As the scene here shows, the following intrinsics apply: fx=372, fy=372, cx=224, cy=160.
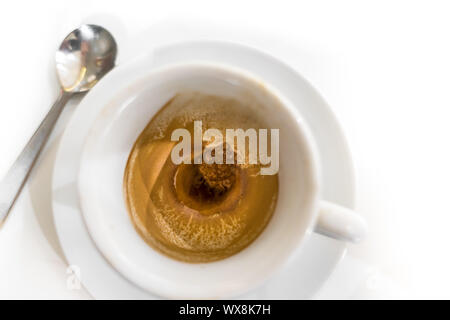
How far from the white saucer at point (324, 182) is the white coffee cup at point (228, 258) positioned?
0.09m

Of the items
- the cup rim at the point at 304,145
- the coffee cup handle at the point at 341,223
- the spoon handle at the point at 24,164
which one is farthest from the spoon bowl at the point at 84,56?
the coffee cup handle at the point at 341,223

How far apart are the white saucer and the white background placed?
85 mm

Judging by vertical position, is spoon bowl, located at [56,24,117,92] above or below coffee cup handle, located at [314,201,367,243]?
above

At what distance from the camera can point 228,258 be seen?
768 millimetres

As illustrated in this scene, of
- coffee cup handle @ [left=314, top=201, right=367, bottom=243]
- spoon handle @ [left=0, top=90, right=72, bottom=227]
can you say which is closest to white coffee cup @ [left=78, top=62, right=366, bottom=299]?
coffee cup handle @ [left=314, top=201, right=367, bottom=243]

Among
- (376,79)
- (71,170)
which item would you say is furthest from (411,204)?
(71,170)

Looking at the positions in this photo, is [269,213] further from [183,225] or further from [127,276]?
[127,276]

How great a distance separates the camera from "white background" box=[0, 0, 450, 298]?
2.83 ft

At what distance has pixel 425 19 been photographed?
931 millimetres

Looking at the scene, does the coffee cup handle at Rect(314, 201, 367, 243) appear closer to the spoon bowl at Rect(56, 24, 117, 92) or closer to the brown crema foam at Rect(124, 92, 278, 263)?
the brown crema foam at Rect(124, 92, 278, 263)

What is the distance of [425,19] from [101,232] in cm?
91

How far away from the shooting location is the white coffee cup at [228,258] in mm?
642

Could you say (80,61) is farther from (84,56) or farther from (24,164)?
(24,164)

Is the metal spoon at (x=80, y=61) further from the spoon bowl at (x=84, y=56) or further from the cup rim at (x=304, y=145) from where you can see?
the cup rim at (x=304, y=145)
